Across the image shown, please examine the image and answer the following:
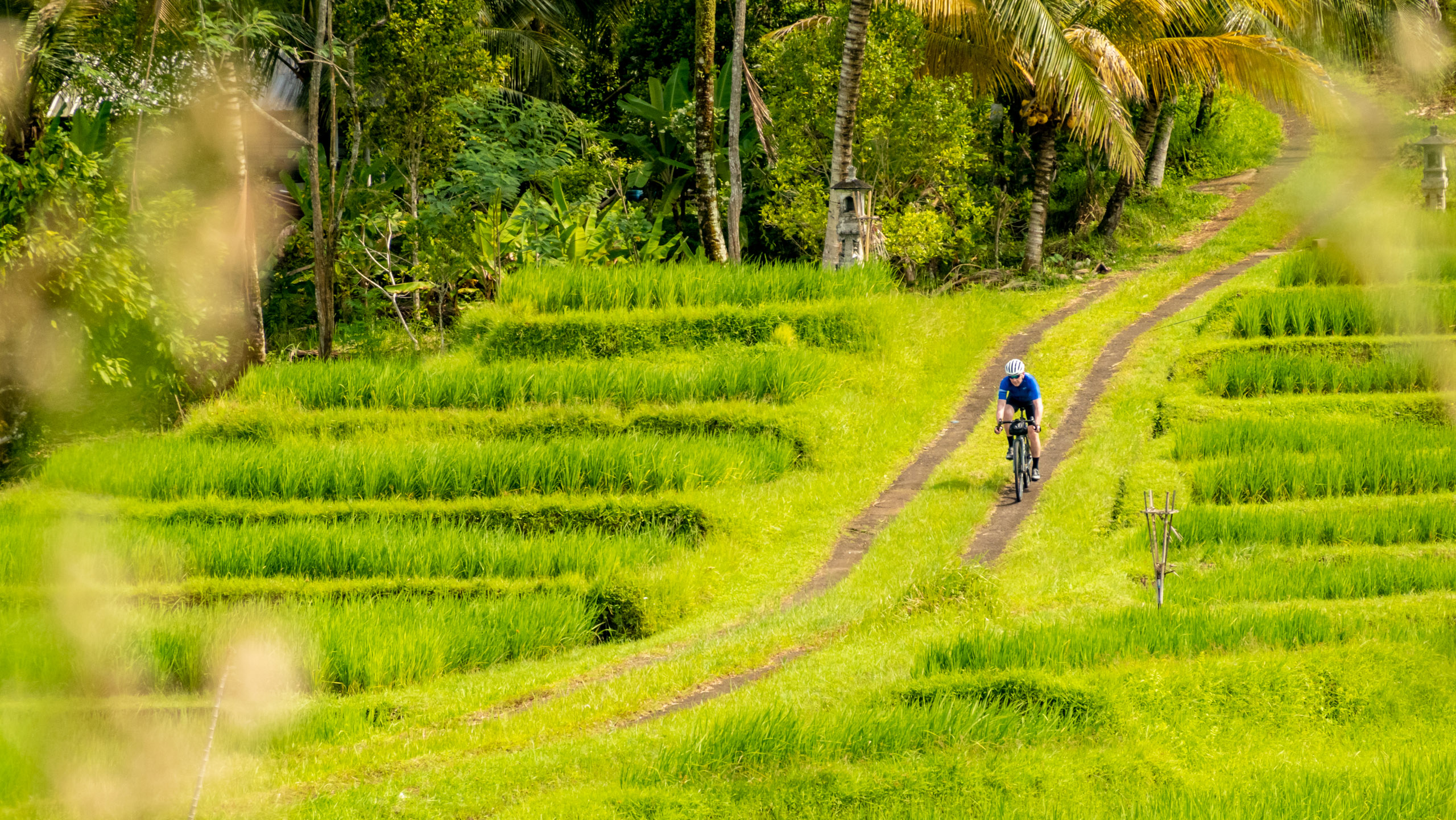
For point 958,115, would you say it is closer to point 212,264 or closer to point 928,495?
point 928,495

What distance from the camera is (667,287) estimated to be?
14.5m

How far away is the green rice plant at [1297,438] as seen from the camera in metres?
11.1

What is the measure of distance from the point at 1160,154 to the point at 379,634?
1630cm

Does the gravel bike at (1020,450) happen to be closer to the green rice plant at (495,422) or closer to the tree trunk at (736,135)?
the green rice plant at (495,422)

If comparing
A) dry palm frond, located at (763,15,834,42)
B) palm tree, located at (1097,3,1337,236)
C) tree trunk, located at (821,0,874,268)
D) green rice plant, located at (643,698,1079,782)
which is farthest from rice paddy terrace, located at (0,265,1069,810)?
dry palm frond, located at (763,15,834,42)

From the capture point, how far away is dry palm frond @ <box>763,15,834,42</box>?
1717 cm

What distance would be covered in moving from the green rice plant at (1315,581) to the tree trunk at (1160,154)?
41.0 ft

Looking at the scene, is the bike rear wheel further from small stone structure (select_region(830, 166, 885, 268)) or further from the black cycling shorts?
small stone structure (select_region(830, 166, 885, 268))

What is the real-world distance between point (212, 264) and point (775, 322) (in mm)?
7037

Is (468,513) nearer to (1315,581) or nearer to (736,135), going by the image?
(1315,581)

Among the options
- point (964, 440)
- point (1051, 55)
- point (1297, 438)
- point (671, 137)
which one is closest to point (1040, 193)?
point (1051, 55)

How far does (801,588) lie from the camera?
955 cm

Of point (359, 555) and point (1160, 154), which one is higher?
point (1160, 154)

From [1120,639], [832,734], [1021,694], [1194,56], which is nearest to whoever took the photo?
[832,734]
